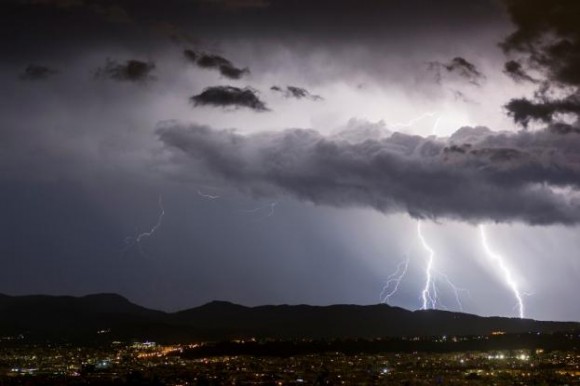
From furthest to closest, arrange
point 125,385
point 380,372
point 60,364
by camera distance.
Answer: point 60,364 < point 380,372 < point 125,385

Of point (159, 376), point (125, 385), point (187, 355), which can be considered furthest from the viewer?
point (187, 355)

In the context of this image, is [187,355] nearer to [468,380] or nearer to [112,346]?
A: [112,346]

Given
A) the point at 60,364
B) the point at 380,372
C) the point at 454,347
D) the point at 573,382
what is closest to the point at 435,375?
the point at 380,372

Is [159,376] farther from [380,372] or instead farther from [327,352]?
[327,352]

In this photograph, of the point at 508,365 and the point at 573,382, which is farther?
the point at 508,365

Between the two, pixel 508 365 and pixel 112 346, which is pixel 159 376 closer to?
pixel 508 365

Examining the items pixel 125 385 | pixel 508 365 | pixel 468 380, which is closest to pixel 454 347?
pixel 508 365

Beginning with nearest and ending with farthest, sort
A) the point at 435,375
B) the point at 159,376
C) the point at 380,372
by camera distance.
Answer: the point at 159,376
the point at 435,375
the point at 380,372

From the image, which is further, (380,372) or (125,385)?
(380,372)

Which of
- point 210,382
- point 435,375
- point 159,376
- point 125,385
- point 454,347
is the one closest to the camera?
point 125,385
